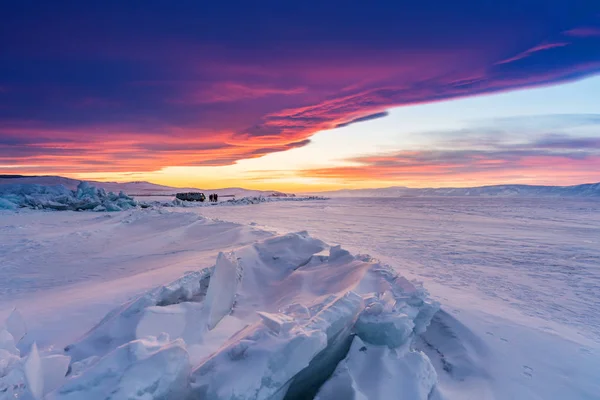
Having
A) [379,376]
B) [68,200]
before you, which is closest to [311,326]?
[379,376]

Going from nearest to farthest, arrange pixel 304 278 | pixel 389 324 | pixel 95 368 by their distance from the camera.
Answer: pixel 95 368
pixel 389 324
pixel 304 278

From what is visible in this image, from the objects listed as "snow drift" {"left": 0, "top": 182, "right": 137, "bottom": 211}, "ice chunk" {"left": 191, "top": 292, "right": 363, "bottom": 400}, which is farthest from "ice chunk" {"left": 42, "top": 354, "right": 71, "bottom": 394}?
"snow drift" {"left": 0, "top": 182, "right": 137, "bottom": 211}

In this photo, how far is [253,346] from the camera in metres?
1.62

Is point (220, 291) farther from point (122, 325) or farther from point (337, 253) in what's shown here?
point (337, 253)

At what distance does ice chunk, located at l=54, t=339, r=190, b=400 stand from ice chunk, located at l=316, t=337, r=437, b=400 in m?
0.69

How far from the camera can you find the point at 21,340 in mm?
2479

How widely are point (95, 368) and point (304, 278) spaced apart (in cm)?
234

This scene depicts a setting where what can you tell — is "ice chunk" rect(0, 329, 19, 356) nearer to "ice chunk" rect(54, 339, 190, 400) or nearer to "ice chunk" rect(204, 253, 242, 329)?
"ice chunk" rect(54, 339, 190, 400)

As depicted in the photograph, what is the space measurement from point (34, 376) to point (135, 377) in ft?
1.62

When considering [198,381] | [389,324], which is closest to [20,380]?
[198,381]

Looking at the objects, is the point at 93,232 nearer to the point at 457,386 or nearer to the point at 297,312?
the point at 297,312

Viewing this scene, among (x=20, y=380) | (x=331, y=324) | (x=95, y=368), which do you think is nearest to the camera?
(x=95, y=368)

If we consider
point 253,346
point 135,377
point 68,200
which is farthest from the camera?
point 68,200

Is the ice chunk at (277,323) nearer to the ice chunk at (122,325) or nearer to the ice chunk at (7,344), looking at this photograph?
the ice chunk at (122,325)
